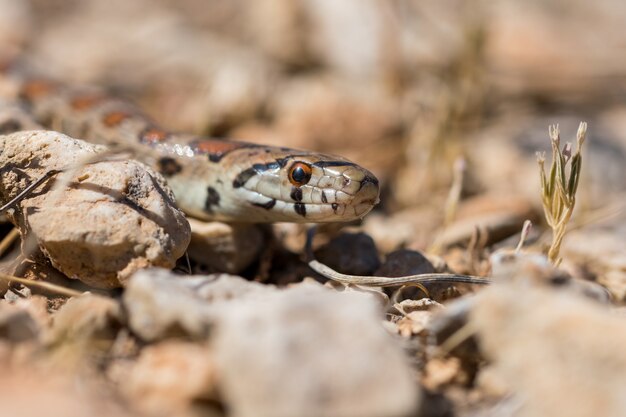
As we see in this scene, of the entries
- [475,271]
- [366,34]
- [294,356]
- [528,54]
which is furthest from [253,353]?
[528,54]

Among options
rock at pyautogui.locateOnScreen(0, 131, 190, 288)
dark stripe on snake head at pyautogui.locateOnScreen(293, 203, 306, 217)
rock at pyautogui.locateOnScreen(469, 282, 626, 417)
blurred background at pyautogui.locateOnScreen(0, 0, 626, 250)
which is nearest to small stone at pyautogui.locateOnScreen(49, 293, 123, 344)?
rock at pyautogui.locateOnScreen(0, 131, 190, 288)

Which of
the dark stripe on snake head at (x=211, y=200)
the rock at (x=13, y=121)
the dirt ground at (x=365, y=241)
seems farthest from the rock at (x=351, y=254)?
the rock at (x=13, y=121)

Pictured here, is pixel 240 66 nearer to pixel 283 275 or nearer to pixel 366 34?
pixel 366 34

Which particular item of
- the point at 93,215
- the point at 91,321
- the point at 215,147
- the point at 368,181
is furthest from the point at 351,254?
the point at 91,321

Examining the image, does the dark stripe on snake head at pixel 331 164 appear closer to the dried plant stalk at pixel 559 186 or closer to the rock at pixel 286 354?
the dried plant stalk at pixel 559 186

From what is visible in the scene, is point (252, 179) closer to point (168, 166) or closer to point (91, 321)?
point (168, 166)

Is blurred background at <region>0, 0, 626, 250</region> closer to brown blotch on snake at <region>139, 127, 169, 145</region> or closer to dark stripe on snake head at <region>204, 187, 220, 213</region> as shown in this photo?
dark stripe on snake head at <region>204, 187, 220, 213</region>
